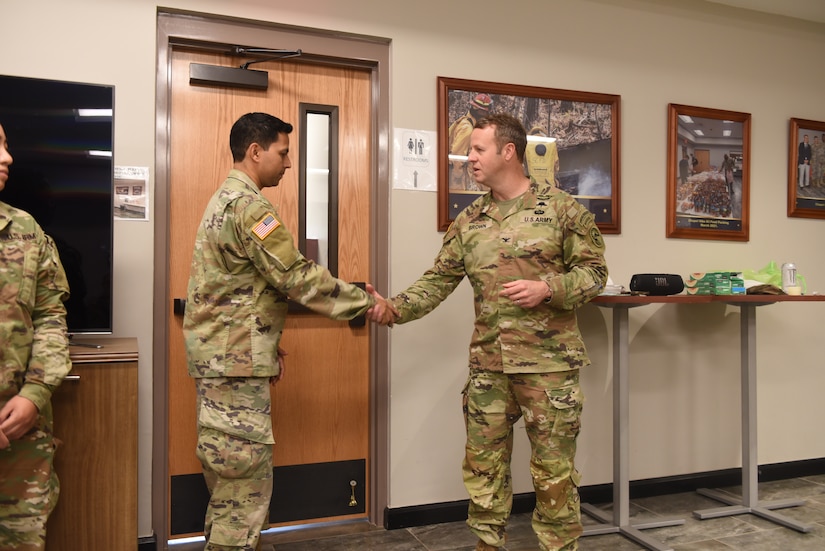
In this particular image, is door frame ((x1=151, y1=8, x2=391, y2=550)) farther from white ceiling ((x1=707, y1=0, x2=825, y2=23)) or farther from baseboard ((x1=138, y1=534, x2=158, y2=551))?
white ceiling ((x1=707, y1=0, x2=825, y2=23))

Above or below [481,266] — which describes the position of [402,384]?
below

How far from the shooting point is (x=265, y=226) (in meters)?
2.04

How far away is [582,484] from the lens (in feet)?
10.5

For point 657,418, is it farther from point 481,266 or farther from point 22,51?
point 22,51

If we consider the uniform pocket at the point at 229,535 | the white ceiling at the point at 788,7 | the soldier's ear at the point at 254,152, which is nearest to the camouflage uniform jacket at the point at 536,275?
the soldier's ear at the point at 254,152

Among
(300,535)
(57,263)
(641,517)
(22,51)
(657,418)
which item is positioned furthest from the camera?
(657,418)

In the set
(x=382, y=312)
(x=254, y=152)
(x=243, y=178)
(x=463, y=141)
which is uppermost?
(x=463, y=141)

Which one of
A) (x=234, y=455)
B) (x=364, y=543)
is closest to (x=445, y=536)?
(x=364, y=543)

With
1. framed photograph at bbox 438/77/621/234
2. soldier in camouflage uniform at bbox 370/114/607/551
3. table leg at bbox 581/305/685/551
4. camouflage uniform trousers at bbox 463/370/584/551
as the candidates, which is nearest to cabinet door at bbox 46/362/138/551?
soldier in camouflage uniform at bbox 370/114/607/551

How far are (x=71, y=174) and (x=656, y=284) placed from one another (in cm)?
248

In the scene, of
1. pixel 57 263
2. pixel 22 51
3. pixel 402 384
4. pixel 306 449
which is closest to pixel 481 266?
pixel 402 384

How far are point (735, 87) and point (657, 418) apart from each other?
1.94 m

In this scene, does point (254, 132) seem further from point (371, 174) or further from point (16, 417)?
point (16, 417)

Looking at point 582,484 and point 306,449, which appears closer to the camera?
point 306,449
